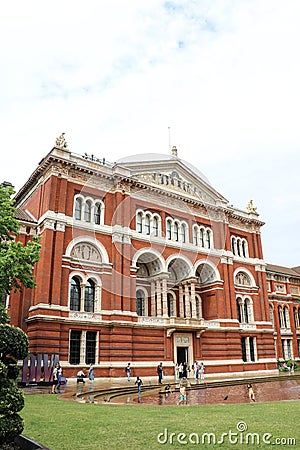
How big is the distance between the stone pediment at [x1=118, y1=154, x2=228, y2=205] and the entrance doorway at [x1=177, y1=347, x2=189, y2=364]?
1448 cm

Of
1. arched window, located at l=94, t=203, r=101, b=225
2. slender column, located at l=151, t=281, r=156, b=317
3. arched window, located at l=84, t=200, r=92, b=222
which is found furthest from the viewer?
slender column, located at l=151, t=281, r=156, b=317

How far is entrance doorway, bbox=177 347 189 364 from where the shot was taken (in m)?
33.8

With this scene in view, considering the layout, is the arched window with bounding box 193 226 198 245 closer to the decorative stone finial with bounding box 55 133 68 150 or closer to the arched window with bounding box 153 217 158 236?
the arched window with bounding box 153 217 158 236

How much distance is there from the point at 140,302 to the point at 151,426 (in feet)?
81.0

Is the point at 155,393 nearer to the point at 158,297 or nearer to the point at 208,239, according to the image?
the point at 158,297

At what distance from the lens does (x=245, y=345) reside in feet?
130

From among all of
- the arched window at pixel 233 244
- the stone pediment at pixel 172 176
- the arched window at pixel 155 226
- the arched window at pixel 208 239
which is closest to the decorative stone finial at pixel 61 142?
the stone pediment at pixel 172 176

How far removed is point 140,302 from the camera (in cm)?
3553

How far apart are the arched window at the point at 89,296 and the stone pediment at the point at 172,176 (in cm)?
1038

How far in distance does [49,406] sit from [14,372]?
26.0ft

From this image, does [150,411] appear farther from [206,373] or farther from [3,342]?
[206,373]

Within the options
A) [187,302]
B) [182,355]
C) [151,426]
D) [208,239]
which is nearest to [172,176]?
[208,239]

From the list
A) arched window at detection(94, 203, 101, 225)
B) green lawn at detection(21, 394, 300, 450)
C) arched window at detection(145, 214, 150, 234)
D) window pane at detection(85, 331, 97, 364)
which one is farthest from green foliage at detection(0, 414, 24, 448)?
arched window at detection(145, 214, 150, 234)

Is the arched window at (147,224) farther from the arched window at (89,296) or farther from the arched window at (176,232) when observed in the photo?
the arched window at (89,296)
